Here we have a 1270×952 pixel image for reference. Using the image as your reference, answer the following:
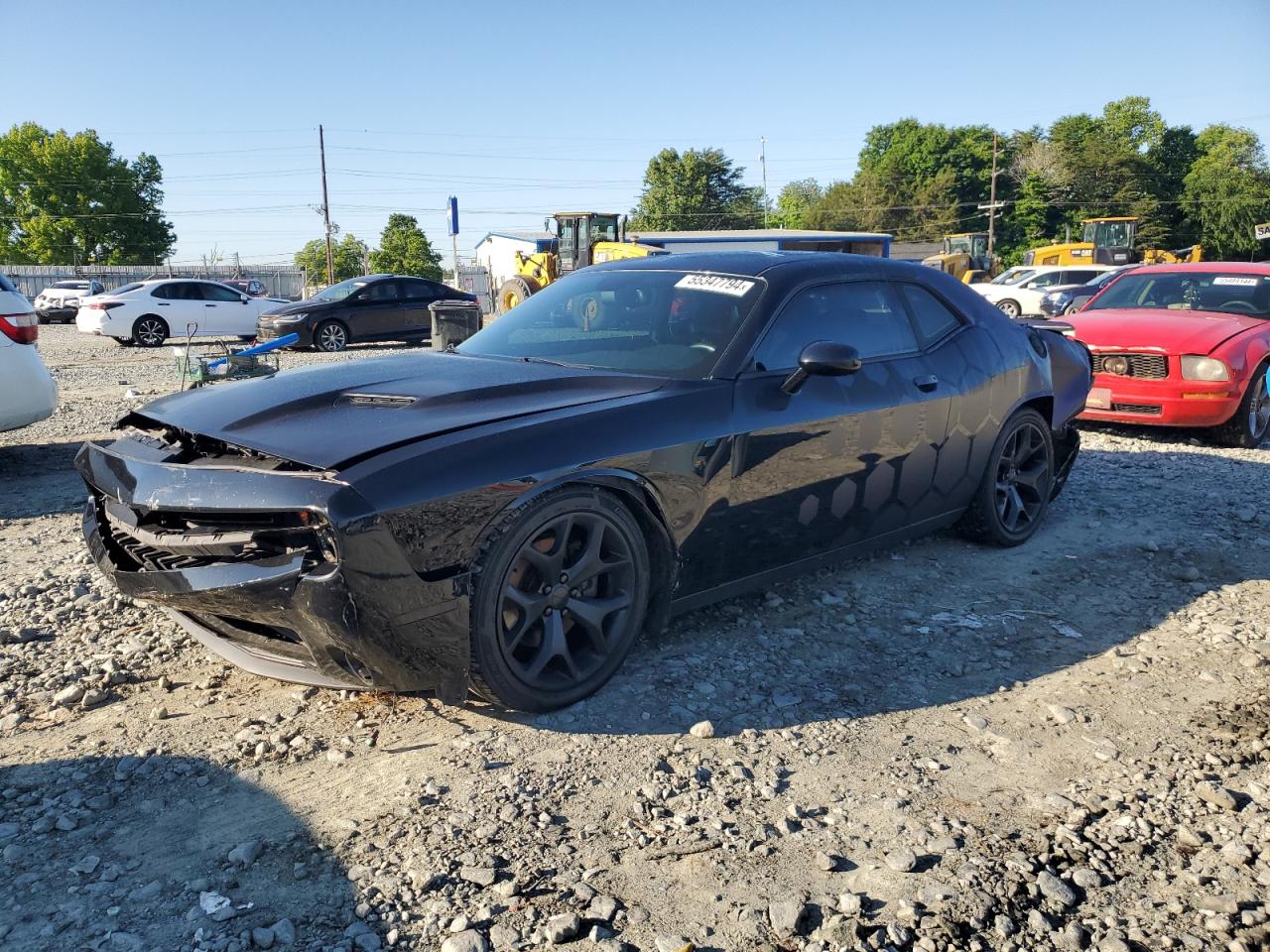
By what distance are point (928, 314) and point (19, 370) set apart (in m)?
6.01

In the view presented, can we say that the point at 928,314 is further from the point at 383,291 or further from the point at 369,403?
the point at 383,291

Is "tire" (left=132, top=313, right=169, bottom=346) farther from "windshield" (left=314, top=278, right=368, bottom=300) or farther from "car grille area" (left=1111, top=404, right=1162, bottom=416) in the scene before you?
"car grille area" (left=1111, top=404, right=1162, bottom=416)

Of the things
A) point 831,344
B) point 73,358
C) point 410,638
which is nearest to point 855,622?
point 831,344

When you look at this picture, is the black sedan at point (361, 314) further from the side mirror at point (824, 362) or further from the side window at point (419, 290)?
the side mirror at point (824, 362)

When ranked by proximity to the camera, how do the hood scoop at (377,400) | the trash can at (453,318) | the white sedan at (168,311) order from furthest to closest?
the white sedan at (168,311) < the trash can at (453,318) < the hood scoop at (377,400)

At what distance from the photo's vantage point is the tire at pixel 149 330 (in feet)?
66.8

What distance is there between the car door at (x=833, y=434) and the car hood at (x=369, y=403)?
49cm

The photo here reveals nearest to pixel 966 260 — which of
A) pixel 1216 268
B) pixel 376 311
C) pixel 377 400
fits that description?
pixel 376 311

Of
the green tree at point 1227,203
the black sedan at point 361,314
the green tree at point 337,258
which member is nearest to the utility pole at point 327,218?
the green tree at point 337,258

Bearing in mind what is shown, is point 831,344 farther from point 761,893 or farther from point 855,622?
point 761,893

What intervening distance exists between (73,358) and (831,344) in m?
17.2

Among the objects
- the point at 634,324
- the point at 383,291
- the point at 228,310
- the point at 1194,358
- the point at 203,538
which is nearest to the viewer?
the point at 203,538

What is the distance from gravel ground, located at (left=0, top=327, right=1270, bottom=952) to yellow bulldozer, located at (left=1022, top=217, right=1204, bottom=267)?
33.7 metres

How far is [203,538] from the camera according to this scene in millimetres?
2934
